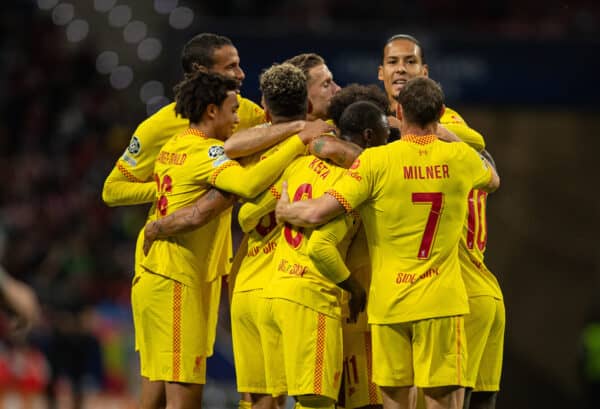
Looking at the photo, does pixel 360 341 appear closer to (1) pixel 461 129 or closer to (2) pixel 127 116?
(1) pixel 461 129

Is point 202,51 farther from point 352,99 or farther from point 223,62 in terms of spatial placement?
point 352,99

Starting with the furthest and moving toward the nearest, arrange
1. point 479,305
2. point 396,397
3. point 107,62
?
point 107,62
point 479,305
point 396,397

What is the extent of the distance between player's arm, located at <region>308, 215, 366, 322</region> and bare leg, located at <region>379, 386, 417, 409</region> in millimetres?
530

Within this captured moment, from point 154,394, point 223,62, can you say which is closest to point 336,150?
point 223,62

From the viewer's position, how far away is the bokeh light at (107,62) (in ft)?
60.6

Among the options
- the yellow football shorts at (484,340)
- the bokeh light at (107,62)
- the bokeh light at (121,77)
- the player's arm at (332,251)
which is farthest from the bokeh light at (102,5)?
the player's arm at (332,251)

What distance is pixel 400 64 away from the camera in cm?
710

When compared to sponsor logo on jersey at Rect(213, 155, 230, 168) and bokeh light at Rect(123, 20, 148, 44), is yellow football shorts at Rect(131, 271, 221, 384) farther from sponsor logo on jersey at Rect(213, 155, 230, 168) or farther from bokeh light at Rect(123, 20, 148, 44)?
bokeh light at Rect(123, 20, 148, 44)

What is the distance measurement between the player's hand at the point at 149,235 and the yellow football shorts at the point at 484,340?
5.72 ft

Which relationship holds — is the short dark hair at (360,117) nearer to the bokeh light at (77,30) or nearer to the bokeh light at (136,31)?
the bokeh light at (136,31)

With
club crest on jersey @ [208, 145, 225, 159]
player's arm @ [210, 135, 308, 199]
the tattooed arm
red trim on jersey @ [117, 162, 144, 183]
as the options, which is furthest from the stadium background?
player's arm @ [210, 135, 308, 199]

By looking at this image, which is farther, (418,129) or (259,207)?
(259,207)

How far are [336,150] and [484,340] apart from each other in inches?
50.3

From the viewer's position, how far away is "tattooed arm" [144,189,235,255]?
642 centimetres
